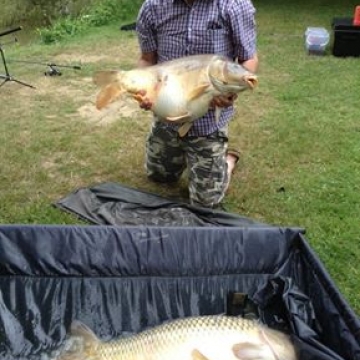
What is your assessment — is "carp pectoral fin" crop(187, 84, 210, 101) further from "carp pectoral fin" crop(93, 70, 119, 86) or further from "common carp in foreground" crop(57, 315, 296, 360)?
"common carp in foreground" crop(57, 315, 296, 360)

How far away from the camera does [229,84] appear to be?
244 cm

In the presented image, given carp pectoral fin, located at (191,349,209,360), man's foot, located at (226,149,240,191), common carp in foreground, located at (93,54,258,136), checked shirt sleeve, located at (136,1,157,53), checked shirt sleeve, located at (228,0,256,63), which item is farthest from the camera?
man's foot, located at (226,149,240,191)

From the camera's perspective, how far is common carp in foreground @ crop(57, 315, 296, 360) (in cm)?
199

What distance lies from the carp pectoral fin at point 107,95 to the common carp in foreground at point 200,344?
98cm

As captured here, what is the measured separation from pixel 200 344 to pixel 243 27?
158 centimetres

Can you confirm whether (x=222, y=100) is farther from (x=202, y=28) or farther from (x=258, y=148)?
(x=258, y=148)

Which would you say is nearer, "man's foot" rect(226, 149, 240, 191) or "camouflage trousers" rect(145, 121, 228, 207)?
"camouflage trousers" rect(145, 121, 228, 207)

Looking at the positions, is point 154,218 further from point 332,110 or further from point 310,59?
point 310,59

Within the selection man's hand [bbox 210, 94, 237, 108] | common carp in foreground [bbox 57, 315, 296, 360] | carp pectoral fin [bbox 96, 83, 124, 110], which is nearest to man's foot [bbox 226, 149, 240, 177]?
man's hand [bbox 210, 94, 237, 108]

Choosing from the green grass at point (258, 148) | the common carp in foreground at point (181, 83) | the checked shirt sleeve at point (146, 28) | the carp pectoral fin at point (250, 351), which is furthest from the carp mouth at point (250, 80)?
the carp pectoral fin at point (250, 351)

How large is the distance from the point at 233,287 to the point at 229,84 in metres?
0.86

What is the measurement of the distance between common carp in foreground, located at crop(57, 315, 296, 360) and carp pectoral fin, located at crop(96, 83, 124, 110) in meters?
0.98

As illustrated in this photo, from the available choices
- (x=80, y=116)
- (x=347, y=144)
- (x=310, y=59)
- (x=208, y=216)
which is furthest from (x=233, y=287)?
(x=310, y=59)

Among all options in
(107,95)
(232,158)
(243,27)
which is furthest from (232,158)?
(107,95)
